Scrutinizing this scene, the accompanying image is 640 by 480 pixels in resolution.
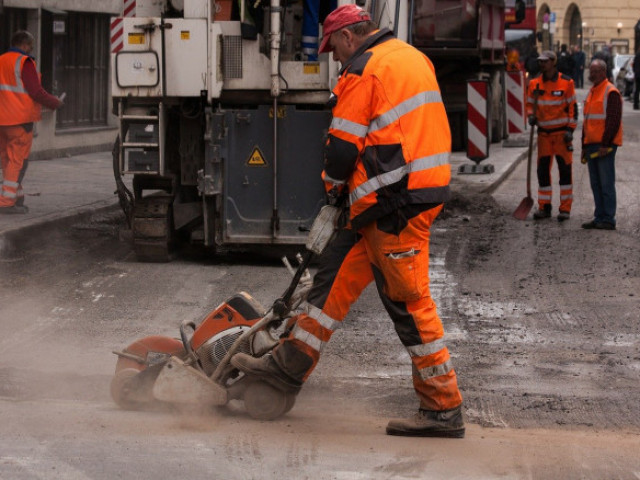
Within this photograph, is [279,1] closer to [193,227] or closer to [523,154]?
[193,227]

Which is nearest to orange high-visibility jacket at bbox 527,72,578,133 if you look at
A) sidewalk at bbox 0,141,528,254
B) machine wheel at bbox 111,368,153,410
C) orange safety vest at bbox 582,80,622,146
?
orange safety vest at bbox 582,80,622,146

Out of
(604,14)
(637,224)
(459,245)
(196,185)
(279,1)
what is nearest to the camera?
(279,1)

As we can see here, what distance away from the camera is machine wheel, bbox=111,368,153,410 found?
5.73 metres

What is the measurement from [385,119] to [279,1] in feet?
15.3

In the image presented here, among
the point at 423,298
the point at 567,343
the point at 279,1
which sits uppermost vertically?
the point at 279,1

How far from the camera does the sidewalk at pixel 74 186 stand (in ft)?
→ 37.8

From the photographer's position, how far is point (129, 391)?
5754 mm

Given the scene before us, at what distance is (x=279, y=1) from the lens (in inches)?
382

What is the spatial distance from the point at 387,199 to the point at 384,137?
265 millimetres

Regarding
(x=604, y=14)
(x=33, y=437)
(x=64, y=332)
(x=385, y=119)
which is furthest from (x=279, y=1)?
(x=604, y=14)

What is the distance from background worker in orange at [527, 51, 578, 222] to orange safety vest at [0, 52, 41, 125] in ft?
17.6

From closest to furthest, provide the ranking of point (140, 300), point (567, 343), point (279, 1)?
1. point (567, 343)
2. point (140, 300)
3. point (279, 1)

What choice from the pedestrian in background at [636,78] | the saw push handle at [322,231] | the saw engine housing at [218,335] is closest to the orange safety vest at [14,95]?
the saw engine housing at [218,335]

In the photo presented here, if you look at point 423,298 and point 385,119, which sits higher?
point 385,119
